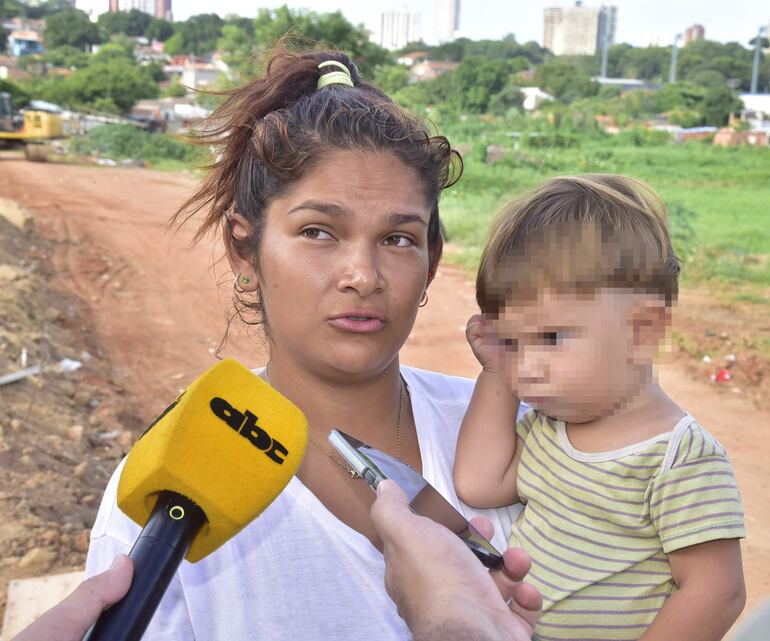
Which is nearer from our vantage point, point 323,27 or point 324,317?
point 324,317

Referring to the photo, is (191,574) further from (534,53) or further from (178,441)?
(534,53)

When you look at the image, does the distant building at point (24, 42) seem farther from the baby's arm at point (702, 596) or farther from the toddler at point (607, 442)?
the baby's arm at point (702, 596)

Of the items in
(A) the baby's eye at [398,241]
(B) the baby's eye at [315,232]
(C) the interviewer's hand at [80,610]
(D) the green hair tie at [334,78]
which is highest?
(D) the green hair tie at [334,78]

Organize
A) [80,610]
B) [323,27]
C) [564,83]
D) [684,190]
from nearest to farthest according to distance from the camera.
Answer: [80,610]
[684,190]
[323,27]
[564,83]

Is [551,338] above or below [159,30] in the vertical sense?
below

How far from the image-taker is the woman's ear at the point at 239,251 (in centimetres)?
207

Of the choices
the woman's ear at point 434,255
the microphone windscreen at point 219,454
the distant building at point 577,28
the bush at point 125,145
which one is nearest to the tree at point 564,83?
the bush at point 125,145

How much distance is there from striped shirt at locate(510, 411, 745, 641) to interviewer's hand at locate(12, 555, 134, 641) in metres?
0.95

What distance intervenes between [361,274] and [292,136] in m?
0.35

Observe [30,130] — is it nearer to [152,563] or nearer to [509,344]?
[509,344]

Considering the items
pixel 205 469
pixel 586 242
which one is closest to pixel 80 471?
pixel 586 242

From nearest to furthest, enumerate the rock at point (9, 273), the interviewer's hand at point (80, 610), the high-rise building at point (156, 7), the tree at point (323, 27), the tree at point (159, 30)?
the interviewer's hand at point (80, 610), the rock at point (9, 273), the tree at point (323, 27), the tree at point (159, 30), the high-rise building at point (156, 7)

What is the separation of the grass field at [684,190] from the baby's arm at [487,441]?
617 cm

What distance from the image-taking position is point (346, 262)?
73.7 inches
